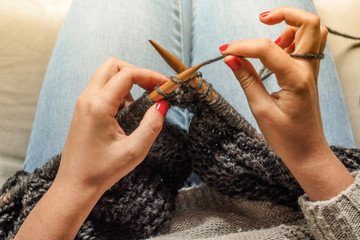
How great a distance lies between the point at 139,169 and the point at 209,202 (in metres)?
0.19

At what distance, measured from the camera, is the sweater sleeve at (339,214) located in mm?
445

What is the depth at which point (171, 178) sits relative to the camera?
2.06 ft

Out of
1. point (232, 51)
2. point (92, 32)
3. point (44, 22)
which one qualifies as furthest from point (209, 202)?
point (44, 22)

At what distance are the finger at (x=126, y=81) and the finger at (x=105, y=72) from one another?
0.02m

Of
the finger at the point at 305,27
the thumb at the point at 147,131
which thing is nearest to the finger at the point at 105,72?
the thumb at the point at 147,131

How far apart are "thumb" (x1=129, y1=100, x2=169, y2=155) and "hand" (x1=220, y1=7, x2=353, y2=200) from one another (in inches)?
6.2

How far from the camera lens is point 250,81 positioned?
452 mm

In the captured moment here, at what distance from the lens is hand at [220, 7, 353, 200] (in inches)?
16.5

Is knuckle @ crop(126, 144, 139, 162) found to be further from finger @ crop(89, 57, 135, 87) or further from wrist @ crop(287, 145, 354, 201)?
wrist @ crop(287, 145, 354, 201)

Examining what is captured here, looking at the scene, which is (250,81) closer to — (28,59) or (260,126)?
(260,126)

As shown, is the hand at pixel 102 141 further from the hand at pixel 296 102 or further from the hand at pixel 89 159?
the hand at pixel 296 102

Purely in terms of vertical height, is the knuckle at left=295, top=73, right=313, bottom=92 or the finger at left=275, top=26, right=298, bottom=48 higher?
the finger at left=275, top=26, right=298, bottom=48

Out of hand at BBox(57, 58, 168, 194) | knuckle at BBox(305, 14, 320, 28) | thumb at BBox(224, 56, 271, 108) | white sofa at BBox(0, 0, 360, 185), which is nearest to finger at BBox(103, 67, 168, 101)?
hand at BBox(57, 58, 168, 194)

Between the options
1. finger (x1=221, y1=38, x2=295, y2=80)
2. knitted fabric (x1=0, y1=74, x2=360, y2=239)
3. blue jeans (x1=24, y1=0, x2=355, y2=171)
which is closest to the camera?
finger (x1=221, y1=38, x2=295, y2=80)
